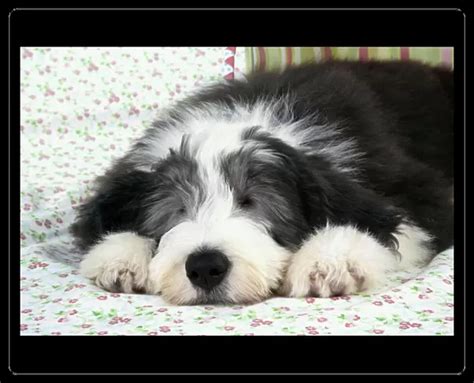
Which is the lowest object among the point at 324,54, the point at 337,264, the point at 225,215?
the point at 337,264

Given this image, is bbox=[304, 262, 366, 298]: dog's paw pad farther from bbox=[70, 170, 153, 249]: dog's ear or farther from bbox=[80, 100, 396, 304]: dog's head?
bbox=[70, 170, 153, 249]: dog's ear

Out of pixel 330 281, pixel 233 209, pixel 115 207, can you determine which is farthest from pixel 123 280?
pixel 330 281

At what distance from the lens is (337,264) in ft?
12.0

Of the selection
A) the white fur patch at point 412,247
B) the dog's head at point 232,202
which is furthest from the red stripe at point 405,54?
the white fur patch at point 412,247

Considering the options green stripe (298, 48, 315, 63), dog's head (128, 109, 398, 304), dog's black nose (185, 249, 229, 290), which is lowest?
dog's black nose (185, 249, 229, 290)

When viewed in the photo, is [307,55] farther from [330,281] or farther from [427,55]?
[330,281]

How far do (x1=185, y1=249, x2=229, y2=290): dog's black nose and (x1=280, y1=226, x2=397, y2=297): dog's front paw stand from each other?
0.39 metres

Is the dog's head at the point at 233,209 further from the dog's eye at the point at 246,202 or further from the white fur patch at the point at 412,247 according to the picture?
the white fur patch at the point at 412,247

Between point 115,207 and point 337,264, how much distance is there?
1.40 m

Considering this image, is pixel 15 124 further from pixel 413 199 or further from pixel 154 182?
pixel 413 199

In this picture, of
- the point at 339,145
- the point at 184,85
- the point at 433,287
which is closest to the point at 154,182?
the point at 339,145

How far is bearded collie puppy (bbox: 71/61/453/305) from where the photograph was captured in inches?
141

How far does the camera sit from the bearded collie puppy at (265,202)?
358cm

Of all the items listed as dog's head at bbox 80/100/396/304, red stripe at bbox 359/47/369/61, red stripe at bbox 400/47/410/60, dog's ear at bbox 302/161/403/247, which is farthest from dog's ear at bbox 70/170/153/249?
red stripe at bbox 400/47/410/60
